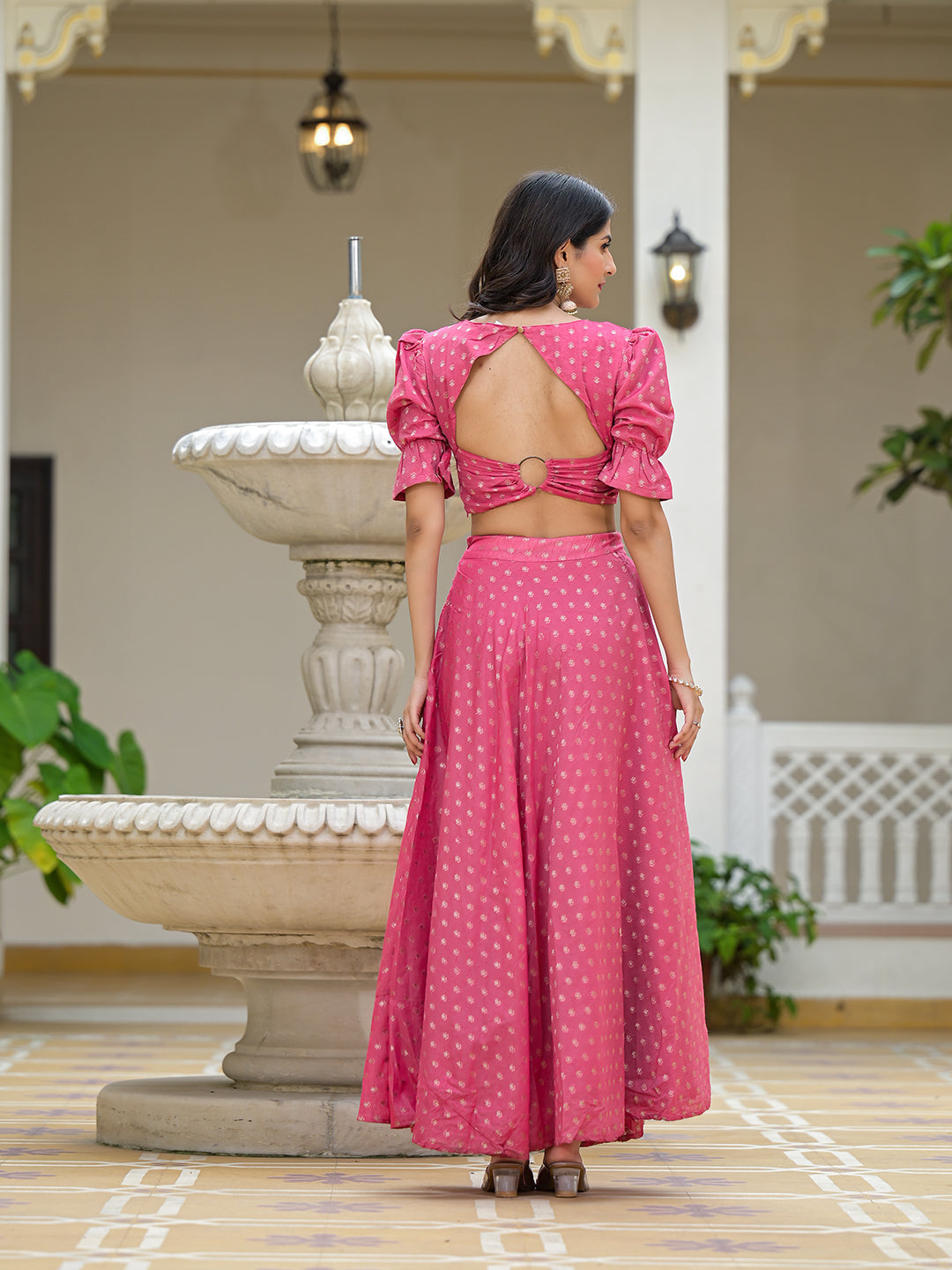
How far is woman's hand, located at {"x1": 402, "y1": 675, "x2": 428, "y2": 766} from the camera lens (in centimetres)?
336

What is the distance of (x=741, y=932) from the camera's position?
7.07m

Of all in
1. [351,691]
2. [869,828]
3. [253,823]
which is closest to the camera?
[253,823]

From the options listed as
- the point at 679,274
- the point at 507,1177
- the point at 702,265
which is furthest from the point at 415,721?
the point at 702,265

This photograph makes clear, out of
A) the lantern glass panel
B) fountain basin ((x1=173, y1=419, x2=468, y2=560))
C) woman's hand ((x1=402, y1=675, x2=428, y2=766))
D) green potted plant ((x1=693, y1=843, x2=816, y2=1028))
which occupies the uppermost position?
the lantern glass panel

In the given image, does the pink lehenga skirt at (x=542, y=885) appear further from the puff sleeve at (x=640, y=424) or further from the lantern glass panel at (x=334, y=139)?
Answer: the lantern glass panel at (x=334, y=139)

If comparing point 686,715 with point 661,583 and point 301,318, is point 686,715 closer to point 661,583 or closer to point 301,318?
point 661,583

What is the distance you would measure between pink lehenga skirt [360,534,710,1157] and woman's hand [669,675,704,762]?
21 mm

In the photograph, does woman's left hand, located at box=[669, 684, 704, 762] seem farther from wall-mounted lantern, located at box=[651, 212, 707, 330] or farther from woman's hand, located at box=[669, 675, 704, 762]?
wall-mounted lantern, located at box=[651, 212, 707, 330]

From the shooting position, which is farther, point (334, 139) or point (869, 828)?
point (334, 139)

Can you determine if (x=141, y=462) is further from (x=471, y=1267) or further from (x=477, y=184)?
(x=471, y=1267)

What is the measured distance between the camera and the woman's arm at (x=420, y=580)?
11.0 ft

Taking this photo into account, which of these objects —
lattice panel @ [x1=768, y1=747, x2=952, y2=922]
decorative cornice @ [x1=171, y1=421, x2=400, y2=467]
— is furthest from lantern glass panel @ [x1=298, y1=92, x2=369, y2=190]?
decorative cornice @ [x1=171, y1=421, x2=400, y2=467]

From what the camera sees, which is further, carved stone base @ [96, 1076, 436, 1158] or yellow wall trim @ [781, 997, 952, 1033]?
yellow wall trim @ [781, 997, 952, 1033]

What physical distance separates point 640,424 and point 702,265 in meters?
4.27
